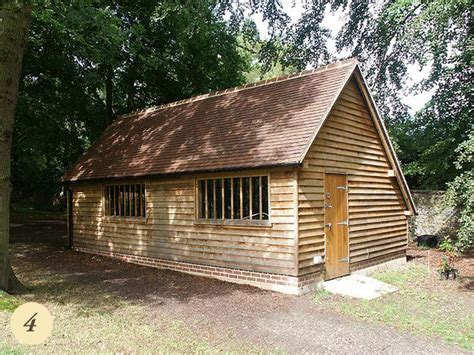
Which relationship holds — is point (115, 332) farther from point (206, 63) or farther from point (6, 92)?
point (206, 63)

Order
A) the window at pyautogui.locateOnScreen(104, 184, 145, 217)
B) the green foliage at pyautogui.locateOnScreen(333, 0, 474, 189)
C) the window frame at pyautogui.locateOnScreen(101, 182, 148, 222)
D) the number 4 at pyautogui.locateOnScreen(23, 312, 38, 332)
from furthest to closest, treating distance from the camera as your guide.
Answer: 1. the green foliage at pyautogui.locateOnScreen(333, 0, 474, 189)
2. the window at pyautogui.locateOnScreen(104, 184, 145, 217)
3. the window frame at pyautogui.locateOnScreen(101, 182, 148, 222)
4. the number 4 at pyautogui.locateOnScreen(23, 312, 38, 332)

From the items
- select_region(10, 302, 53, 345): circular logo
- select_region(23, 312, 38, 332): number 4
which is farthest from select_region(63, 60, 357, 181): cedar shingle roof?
select_region(23, 312, 38, 332): number 4

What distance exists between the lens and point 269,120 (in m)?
10.3

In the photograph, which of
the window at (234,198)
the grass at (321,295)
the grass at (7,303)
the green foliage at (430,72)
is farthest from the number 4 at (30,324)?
the green foliage at (430,72)

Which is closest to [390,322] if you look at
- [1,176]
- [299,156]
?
[299,156]

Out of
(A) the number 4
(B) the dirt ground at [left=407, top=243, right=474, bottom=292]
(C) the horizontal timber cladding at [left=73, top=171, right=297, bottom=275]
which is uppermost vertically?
(C) the horizontal timber cladding at [left=73, top=171, right=297, bottom=275]

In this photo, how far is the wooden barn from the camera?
29.3ft

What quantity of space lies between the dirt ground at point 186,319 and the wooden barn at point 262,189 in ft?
2.94

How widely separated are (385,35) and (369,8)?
3.33 meters

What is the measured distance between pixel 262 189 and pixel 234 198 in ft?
2.75

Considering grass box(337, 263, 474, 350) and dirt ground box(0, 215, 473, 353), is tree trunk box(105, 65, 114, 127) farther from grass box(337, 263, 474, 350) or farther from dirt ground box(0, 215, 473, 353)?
grass box(337, 263, 474, 350)

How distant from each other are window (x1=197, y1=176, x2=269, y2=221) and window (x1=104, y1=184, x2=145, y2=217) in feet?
8.67

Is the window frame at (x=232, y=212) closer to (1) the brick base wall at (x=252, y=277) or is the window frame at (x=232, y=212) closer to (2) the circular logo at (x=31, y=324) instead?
(1) the brick base wall at (x=252, y=277)

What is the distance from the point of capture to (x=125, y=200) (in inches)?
503
